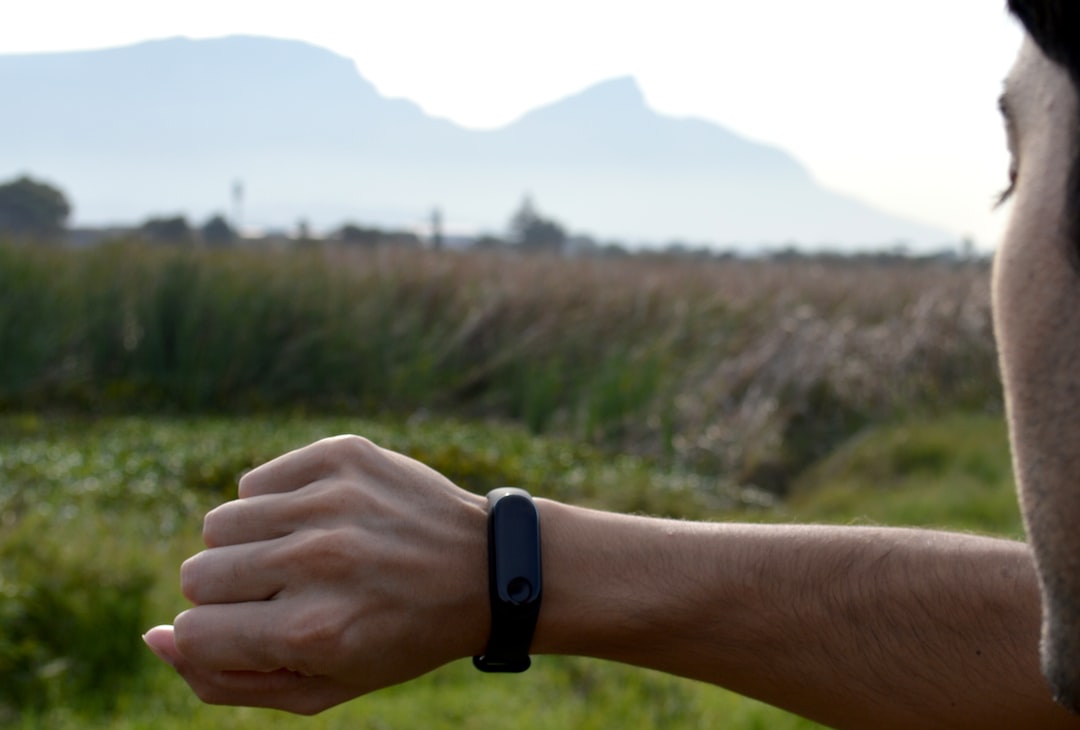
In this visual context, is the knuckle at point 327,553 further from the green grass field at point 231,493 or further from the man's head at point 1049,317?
the green grass field at point 231,493

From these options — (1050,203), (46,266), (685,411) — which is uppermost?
(1050,203)

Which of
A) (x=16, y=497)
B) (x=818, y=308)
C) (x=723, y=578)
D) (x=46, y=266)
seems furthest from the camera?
(x=818, y=308)

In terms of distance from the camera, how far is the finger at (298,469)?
1.36 m

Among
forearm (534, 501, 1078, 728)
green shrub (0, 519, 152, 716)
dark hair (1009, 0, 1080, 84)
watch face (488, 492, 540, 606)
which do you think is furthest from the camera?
green shrub (0, 519, 152, 716)

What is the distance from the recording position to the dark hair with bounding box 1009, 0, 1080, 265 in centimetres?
87

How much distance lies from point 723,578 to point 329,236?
45.2 feet

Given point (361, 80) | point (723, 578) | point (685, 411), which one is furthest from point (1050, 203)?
point (685, 411)

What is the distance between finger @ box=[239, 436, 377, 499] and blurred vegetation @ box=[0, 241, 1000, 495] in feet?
25.9

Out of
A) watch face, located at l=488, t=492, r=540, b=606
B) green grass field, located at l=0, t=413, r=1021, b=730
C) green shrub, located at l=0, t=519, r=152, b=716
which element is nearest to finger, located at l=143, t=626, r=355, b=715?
watch face, located at l=488, t=492, r=540, b=606

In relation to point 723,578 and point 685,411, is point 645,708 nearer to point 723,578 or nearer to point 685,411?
point 723,578

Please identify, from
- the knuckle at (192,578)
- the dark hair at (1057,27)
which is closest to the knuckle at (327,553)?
the knuckle at (192,578)

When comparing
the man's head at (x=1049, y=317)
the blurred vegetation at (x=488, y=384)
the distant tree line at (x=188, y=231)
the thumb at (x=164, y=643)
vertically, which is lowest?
the blurred vegetation at (x=488, y=384)

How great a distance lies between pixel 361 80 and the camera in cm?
216

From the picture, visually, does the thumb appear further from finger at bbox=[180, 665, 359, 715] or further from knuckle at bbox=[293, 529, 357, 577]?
knuckle at bbox=[293, 529, 357, 577]
